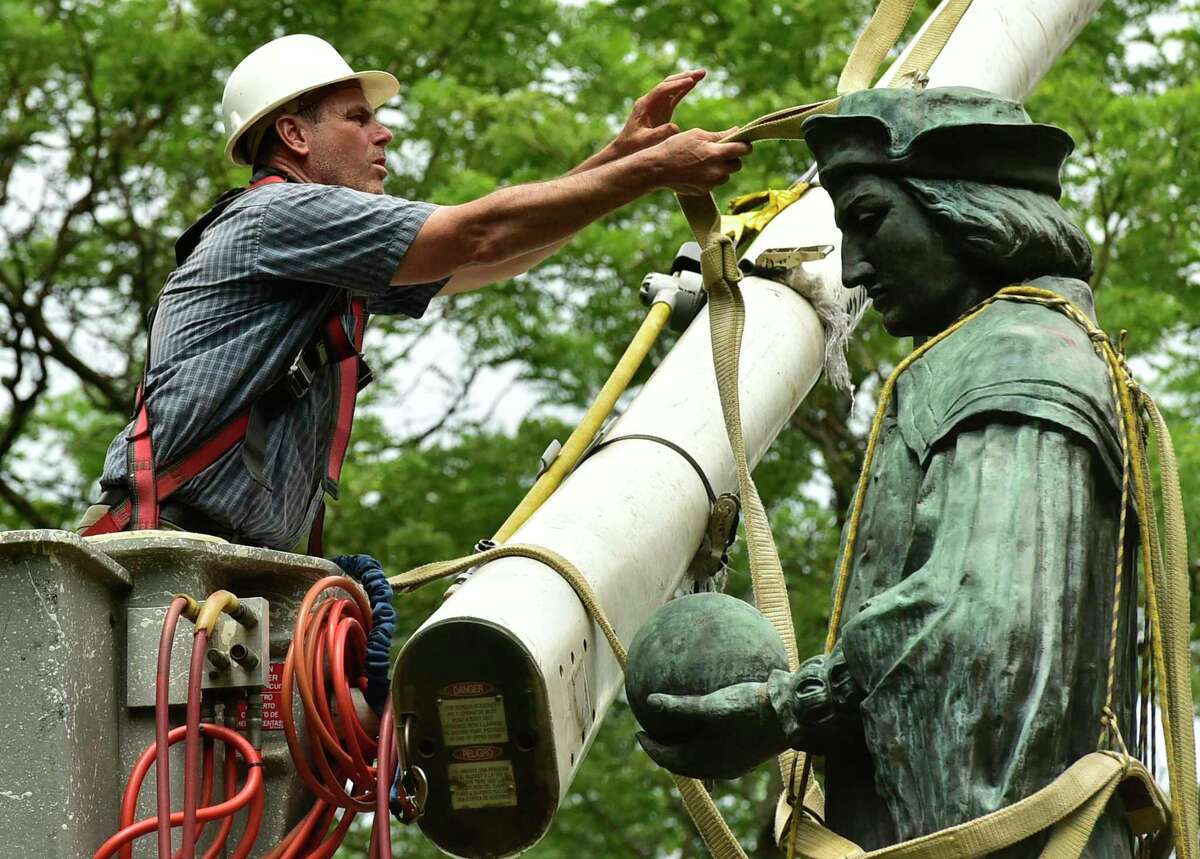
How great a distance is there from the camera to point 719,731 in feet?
10.1

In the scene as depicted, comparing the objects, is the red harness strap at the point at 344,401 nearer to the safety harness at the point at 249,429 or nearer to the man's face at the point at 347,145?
the safety harness at the point at 249,429

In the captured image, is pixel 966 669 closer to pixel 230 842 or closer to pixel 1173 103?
pixel 230 842

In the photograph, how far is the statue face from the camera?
11.1ft

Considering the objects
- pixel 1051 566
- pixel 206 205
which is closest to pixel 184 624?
pixel 1051 566

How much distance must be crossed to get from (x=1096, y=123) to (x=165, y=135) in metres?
5.41

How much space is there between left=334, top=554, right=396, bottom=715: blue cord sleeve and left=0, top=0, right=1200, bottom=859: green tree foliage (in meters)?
5.67

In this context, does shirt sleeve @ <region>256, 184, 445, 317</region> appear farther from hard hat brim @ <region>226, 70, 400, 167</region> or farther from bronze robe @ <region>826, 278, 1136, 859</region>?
bronze robe @ <region>826, 278, 1136, 859</region>

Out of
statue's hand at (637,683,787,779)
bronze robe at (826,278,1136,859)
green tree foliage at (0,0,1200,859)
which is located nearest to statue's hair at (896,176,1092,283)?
bronze robe at (826,278,1136,859)

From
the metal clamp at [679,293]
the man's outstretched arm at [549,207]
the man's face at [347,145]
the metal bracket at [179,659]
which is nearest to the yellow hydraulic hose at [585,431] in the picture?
the metal clamp at [679,293]

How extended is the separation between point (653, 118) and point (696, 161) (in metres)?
0.43

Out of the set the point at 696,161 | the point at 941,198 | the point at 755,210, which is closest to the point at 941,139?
the point at 941,198

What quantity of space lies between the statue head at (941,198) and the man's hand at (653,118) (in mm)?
1250

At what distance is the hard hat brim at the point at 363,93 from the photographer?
5555 millimetres

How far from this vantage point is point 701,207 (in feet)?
13.9
